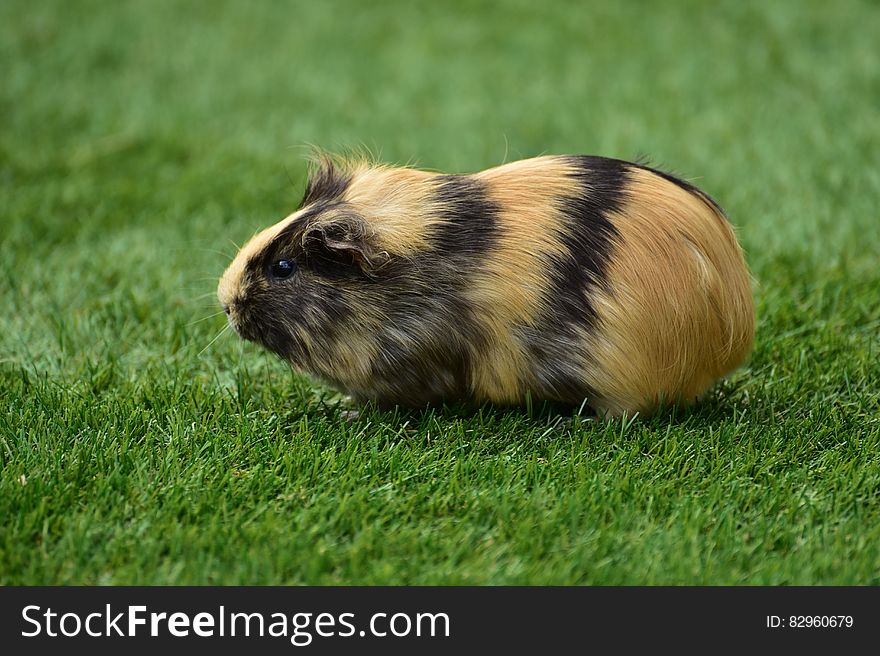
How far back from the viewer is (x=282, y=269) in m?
4.14

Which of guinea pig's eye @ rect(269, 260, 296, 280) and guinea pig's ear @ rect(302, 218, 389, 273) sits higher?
guinea pig's ear @ rect(302, 218, 389, 273)

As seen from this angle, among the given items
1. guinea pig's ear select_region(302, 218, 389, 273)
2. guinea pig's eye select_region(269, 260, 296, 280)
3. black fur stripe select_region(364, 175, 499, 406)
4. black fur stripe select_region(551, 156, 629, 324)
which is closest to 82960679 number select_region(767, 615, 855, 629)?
black fur stripe select_region(551, 156, 629, 324)

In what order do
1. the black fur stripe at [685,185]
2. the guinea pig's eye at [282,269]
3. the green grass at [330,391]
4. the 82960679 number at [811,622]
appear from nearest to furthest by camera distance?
the 82960679 number at [811,622] → the green grass at [330,391] → the guinea pig's eye at [282,269] → the black fur stripe at [685,185]

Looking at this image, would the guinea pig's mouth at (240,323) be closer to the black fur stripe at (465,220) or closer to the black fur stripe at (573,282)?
the black fur stripe at (465,220)

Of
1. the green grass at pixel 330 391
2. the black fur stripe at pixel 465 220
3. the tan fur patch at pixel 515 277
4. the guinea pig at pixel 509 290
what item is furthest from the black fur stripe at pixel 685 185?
the green grass at pixel 330 391

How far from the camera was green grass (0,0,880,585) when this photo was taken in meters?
3.44

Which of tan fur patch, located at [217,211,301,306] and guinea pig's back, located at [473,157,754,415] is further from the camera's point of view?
tan fur patch, located at [217,211,301,306]

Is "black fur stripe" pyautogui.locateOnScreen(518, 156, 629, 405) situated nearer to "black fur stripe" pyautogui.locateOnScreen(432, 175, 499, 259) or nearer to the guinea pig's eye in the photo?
"black fur stripe" pyautogui.locateOnScreen(432, 175, 499, 259)

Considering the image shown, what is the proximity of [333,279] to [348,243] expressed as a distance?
181mm

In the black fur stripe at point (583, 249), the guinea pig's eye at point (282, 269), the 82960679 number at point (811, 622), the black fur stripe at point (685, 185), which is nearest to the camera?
the 82960679 number at point (811, 622)

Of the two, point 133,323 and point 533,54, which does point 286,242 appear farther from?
point 533,54

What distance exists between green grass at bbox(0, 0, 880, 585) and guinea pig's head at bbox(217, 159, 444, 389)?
332 mm

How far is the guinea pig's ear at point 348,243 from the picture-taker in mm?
3965

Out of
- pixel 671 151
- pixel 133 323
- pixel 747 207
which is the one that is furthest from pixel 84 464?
pixel 671 151
